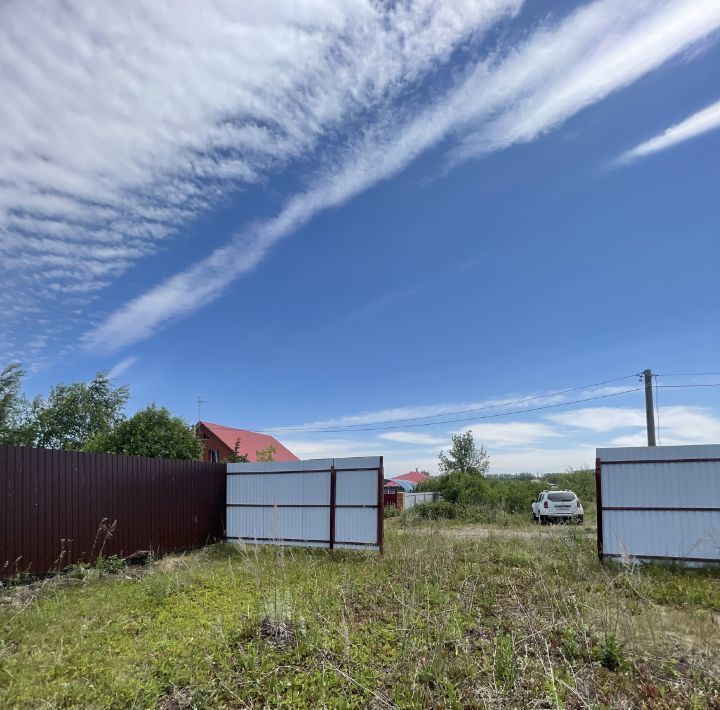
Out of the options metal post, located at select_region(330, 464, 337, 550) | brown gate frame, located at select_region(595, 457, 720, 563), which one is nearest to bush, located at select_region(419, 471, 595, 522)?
metal post, located at select_region(330, 464, 337, 550)

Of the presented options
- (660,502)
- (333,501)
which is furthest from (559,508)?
(333,501)

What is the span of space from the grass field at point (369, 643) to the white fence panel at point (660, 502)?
1.08 meters

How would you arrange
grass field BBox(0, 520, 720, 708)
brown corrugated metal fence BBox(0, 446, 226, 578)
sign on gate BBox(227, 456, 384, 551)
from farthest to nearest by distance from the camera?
sign on gate BBox(227, 456, 384, 551) < brown corrugated metal fence BBox(0, 446, 226, 578) < grass field BBox(0, 520, 720, 708)

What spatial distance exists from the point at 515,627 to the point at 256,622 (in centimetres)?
218

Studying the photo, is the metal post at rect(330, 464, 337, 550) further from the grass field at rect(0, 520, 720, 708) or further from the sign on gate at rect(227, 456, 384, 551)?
the grass field at rect(0, 520, 720, 708)

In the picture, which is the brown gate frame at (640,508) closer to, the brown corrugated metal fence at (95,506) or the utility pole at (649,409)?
the brown corrugated metal fence at (95,506)

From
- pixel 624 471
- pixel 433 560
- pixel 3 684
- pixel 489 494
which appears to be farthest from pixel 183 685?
pixel 489 494

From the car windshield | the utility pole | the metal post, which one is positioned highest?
the utility pole

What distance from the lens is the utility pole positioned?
17.7 m

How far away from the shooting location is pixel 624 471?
8359 millimetres

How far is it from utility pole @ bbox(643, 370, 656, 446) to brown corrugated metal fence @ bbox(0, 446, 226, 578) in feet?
46.1

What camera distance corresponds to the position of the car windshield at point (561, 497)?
16.2 metres

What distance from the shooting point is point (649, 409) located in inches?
711

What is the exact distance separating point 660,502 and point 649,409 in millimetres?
11355
